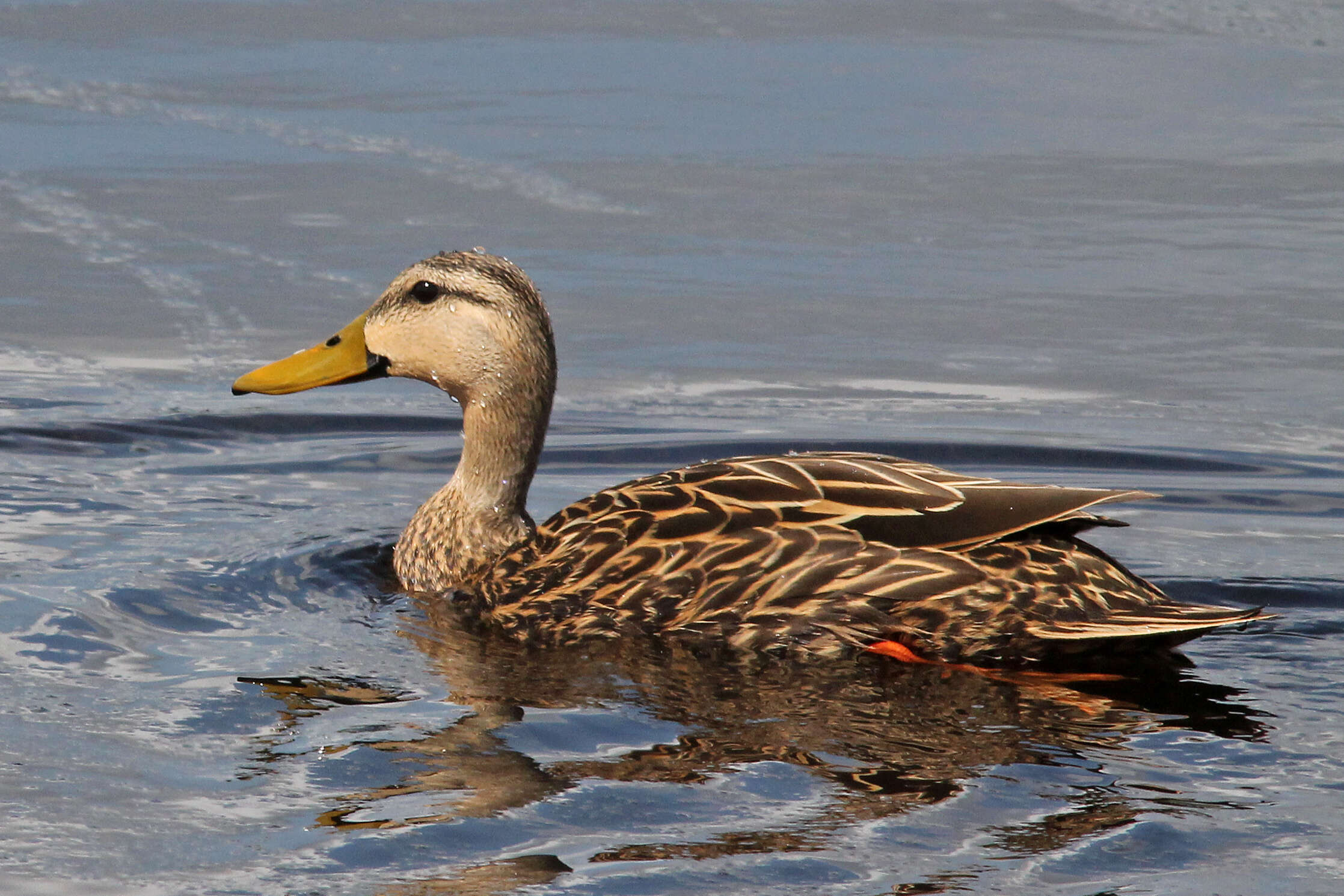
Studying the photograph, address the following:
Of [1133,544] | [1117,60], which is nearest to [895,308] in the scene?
[1133,544]

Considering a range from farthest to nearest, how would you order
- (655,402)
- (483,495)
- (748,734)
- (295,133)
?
(295,133), (655,402), (483,495), (748,734)

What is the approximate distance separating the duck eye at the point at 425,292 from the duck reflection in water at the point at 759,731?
1347 millimetres

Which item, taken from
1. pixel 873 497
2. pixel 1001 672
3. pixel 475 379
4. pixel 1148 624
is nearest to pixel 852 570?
pixel 873 497

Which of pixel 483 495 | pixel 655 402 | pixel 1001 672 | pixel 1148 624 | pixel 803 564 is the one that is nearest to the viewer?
pixel 1148 624

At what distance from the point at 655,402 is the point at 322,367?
7.29 feet

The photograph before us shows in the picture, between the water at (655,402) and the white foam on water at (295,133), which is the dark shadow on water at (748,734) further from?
the white foam on water at (295,133)

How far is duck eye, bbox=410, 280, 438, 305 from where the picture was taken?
Answer: 733cm

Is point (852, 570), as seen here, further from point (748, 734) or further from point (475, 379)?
point (475, 379)

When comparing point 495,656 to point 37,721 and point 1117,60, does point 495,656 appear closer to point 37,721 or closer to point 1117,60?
point 37,721

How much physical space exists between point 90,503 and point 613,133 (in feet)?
18.1

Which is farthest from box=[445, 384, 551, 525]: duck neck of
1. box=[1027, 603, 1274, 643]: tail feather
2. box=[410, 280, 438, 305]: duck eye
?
box=[1027, 603, 1274, 643]: tail feather

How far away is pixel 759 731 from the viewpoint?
558 centimetres

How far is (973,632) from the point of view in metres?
6.10

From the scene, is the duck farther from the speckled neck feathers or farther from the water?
the water
